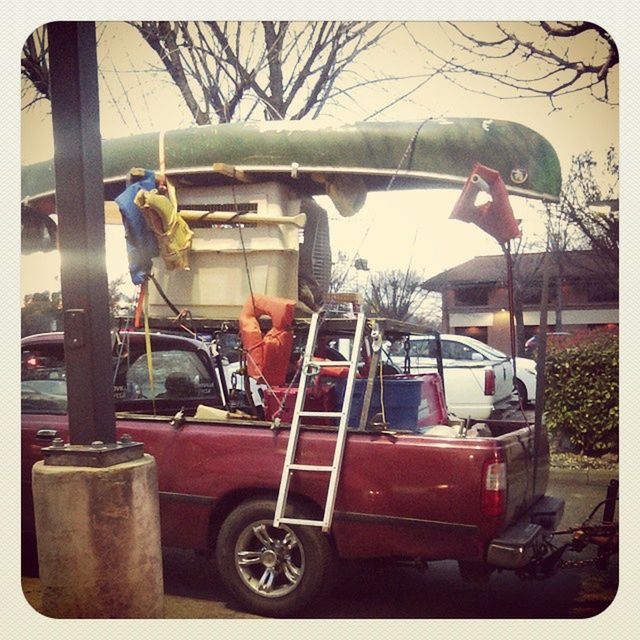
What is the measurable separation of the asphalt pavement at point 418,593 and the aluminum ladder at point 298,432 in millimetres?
439

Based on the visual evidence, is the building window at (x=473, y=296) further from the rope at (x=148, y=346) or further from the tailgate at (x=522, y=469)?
the rope at (x=148, y=346)

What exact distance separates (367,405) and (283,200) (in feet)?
3.95

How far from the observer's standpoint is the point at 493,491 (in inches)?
123

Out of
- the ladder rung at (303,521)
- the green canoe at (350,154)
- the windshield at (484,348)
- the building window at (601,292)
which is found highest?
the green canoe at (350,154)

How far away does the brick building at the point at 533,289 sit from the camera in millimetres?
3721

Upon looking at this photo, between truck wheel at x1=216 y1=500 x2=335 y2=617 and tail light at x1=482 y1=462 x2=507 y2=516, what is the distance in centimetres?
76

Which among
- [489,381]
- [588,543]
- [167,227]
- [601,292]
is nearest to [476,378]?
[489,381]

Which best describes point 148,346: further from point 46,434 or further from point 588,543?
point 588,543

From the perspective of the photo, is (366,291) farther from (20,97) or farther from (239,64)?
(20,97)

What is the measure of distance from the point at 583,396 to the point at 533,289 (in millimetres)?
1744

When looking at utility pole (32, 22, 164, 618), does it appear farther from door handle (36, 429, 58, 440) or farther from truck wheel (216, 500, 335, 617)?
door handle (36, 429, 58, 440)

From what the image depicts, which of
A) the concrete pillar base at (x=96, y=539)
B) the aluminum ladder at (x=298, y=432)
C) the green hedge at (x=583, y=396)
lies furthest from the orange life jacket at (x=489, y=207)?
the concrete pillar base at (x=96, y=539)

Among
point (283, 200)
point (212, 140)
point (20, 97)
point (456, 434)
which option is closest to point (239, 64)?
point (212, 140)

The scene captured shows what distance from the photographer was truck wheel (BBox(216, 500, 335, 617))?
3.33 m
